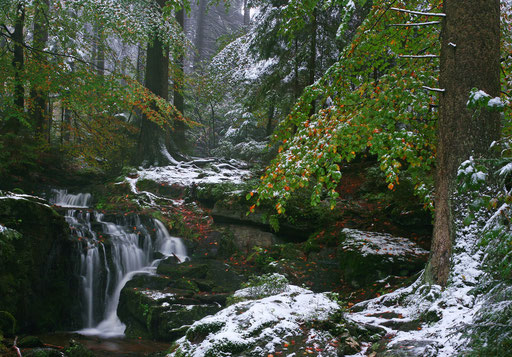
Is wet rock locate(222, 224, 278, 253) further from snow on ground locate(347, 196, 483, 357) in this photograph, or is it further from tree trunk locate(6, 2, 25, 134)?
tree trunk locate(6, 2, 25, 134)

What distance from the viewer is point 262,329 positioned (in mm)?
3812

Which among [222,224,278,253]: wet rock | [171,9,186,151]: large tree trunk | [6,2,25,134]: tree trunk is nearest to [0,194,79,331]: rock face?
[6,2,25,134]: tree trunk

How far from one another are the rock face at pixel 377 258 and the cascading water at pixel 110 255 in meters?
4.79

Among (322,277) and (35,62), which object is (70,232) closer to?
(35,62)

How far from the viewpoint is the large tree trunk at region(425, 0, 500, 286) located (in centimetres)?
404

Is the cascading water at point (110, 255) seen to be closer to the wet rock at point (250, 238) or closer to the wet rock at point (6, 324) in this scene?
the wet rock at point (6, 324)

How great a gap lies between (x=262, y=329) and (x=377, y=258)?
13.6ft

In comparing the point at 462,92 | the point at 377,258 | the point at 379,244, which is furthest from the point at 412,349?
the point at 379,244

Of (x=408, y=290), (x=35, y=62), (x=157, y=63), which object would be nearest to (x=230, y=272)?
(x=408, y=290)

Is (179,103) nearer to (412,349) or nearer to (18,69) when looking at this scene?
(18,69)

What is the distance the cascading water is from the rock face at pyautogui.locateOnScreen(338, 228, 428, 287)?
4.79 meters

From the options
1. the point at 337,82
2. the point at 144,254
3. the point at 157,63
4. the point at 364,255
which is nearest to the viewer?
the point at 337,82

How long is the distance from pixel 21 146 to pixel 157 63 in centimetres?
575

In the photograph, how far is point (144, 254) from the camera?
1005 cm
